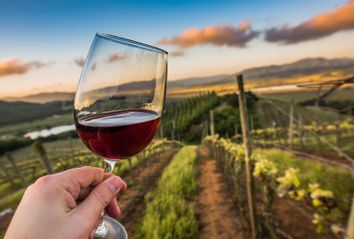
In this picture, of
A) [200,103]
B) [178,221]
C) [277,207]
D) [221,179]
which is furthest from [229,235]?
[200,103]

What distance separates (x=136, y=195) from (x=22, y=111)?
81.8 ft

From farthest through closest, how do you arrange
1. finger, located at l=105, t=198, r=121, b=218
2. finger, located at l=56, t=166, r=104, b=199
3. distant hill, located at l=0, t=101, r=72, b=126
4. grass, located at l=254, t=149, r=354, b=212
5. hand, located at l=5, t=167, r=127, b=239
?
distant hill, located at l=0, t=101, r=72, b=126
grass, located at l=254, t=149, r=354, b=212
finger, located at l=105, t=198, r=121, b=218
finger, located at l=56, t=166, r=104, b=199
hand, located at l=5, t=167, r=127, b=239

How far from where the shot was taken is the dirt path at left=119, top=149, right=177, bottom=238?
565 centimetres

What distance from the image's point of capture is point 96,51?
901mm

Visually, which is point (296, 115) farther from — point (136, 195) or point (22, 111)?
point (22, 111)

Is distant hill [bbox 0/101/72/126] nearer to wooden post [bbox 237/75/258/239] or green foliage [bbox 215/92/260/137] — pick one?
green foliage [bbox 215/92/260/137]

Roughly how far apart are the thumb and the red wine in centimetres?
8

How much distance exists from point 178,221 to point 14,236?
3943mm

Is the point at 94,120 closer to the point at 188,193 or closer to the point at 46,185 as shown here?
the point at 46,185

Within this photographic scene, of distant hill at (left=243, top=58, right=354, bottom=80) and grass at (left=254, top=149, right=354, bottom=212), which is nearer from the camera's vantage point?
grass at (left=254, top=149, right=354, bottom=212)

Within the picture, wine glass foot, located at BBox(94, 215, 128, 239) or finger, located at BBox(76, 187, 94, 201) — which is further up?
finger, located at BBox(76, 187, 94, 201)

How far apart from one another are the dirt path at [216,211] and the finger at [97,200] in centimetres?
398

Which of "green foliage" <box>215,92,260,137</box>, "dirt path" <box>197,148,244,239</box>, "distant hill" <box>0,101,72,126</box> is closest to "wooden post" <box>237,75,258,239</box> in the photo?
"dirt path" <box>197,148,244,239</box>

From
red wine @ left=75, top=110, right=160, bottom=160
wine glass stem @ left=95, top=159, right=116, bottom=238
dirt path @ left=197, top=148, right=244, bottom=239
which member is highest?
red wine @ left=75, top=110, right=160, bottom=160
